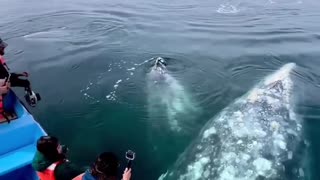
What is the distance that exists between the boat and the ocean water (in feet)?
4.18

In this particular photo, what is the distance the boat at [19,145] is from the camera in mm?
9164

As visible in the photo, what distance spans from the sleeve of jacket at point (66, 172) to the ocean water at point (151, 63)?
3.07m

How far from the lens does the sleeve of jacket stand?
23.2 feet

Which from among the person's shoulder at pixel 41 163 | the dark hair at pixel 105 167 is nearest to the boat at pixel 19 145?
the person's shoulder at pixel 41 163

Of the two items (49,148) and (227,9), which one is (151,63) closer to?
(49,148)

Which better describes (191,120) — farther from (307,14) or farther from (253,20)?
(307,14)

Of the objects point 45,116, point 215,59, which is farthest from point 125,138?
point 215,59

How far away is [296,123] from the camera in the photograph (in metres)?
11.4

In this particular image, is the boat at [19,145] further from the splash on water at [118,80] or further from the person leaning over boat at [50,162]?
the splash on water at [118,80]

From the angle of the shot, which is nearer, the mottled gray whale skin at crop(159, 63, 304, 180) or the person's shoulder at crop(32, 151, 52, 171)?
the person's shoulder at crop(32, 151, 52, 171)

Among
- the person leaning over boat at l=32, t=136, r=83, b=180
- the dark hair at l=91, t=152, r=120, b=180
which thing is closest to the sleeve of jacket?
the person leaning over boat at l=32, t=136, r=83, b=180

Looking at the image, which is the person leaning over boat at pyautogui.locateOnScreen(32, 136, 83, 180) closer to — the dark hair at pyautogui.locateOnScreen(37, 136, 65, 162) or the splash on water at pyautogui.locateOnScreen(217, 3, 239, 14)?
the dark hair at pyautogui.locateOnScreen(37, 136, 65, 162)

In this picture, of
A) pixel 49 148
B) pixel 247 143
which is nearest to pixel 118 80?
pixel 247 143

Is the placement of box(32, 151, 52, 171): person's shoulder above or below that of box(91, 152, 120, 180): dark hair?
below
